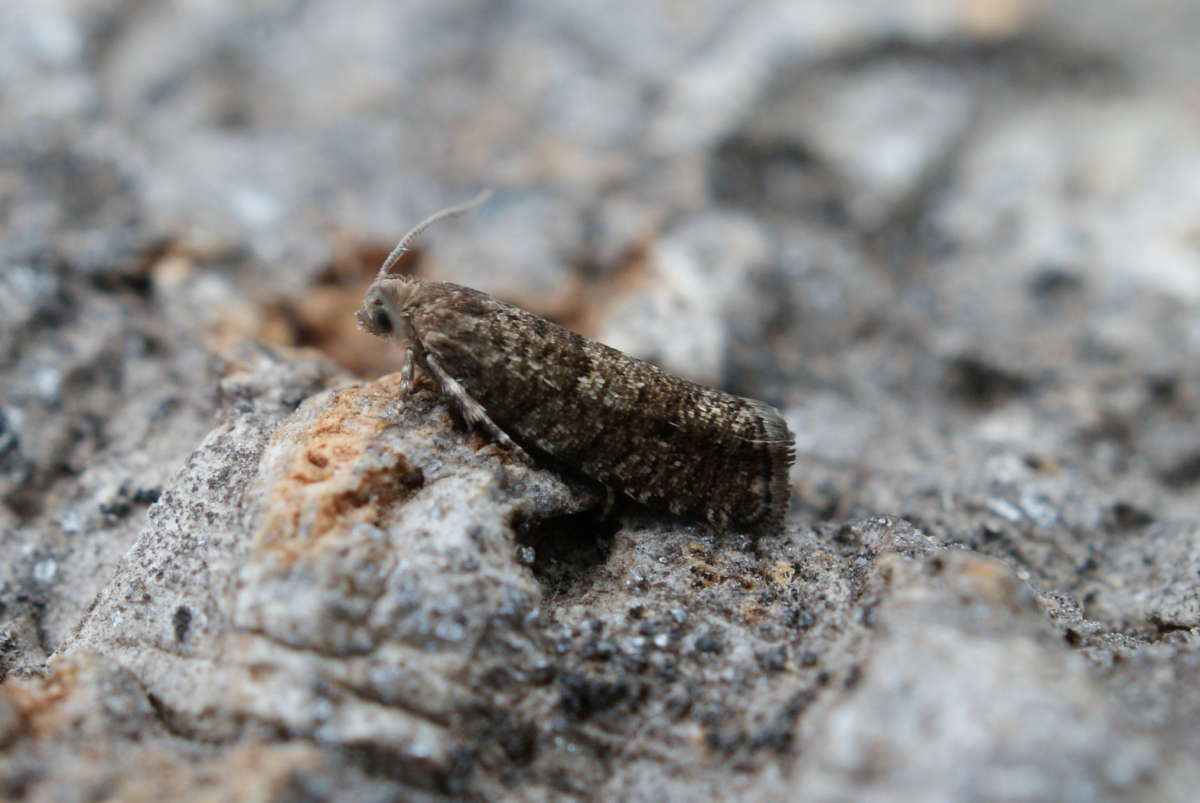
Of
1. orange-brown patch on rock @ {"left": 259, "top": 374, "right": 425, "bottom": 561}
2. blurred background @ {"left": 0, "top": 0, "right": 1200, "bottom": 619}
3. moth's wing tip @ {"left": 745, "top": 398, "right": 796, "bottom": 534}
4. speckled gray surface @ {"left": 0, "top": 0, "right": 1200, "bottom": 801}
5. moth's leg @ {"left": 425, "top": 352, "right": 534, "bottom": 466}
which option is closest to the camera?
speckled gray surface @ {"left": 0, "top": 0, "right": 1200, "bottom": 801}

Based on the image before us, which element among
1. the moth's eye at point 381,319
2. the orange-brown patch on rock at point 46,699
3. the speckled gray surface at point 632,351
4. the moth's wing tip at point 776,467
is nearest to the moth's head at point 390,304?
the moth's eye at point 381,319

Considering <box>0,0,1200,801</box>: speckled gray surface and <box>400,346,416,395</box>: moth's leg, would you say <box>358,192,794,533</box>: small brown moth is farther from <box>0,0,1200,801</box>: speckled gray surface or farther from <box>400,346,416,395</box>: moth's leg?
<box>0,0,1200,801</box>: speckled gray surface

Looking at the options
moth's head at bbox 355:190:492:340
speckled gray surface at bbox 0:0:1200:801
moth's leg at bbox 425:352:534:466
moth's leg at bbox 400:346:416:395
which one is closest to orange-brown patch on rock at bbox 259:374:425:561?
speckled gray surface at bbox 0:0:1200:801

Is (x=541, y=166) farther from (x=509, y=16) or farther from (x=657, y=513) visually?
(x=657, y=513)

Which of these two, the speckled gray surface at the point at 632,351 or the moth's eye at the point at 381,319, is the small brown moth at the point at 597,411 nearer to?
the moth's eye at the point at 381,319

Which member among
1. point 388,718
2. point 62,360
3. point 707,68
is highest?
point 707,68

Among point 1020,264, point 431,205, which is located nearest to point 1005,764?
point 1020,264

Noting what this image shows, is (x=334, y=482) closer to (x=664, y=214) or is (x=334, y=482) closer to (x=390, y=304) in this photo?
(x=390, y=304)
